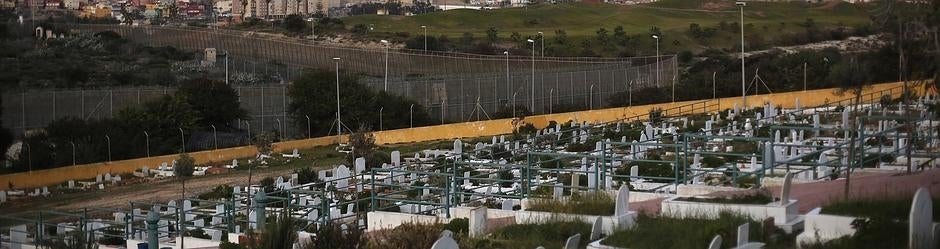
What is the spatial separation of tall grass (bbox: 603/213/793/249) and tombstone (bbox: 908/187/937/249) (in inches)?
72.1

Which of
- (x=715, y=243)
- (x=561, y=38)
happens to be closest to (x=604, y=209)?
(x=715, y=243)

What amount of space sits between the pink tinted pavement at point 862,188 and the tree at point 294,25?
92197mm

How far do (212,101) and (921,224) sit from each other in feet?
144

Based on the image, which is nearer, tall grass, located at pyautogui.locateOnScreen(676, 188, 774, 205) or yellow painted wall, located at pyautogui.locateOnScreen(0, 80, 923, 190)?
tall grass, located at pyautogui.locateOnScreen(676, 188, 774, 205)

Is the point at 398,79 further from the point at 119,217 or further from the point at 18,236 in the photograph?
the point at 18,236

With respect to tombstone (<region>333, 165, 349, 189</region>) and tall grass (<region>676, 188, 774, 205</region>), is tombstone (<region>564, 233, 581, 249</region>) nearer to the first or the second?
tall grass (<region>676, 188, 774, 205</region>)

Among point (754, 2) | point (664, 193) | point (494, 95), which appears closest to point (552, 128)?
point (494, 95)

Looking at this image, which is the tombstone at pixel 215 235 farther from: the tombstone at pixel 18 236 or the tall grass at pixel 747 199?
the tall grass at pixel 747 199

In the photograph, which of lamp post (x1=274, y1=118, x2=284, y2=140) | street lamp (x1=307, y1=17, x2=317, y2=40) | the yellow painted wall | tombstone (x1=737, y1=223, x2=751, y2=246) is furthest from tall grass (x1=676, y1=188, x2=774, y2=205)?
street lamp (x1=307, y1=17, x2=317, y2=40)

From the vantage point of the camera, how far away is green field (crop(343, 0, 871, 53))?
4310 inches

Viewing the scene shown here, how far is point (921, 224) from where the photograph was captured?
12.5 meters

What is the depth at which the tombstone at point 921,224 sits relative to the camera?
12398mm

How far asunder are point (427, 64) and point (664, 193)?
68591 mm

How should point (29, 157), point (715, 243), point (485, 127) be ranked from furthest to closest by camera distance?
point (485, 127) → point (29, 157) → point (715, 243)
